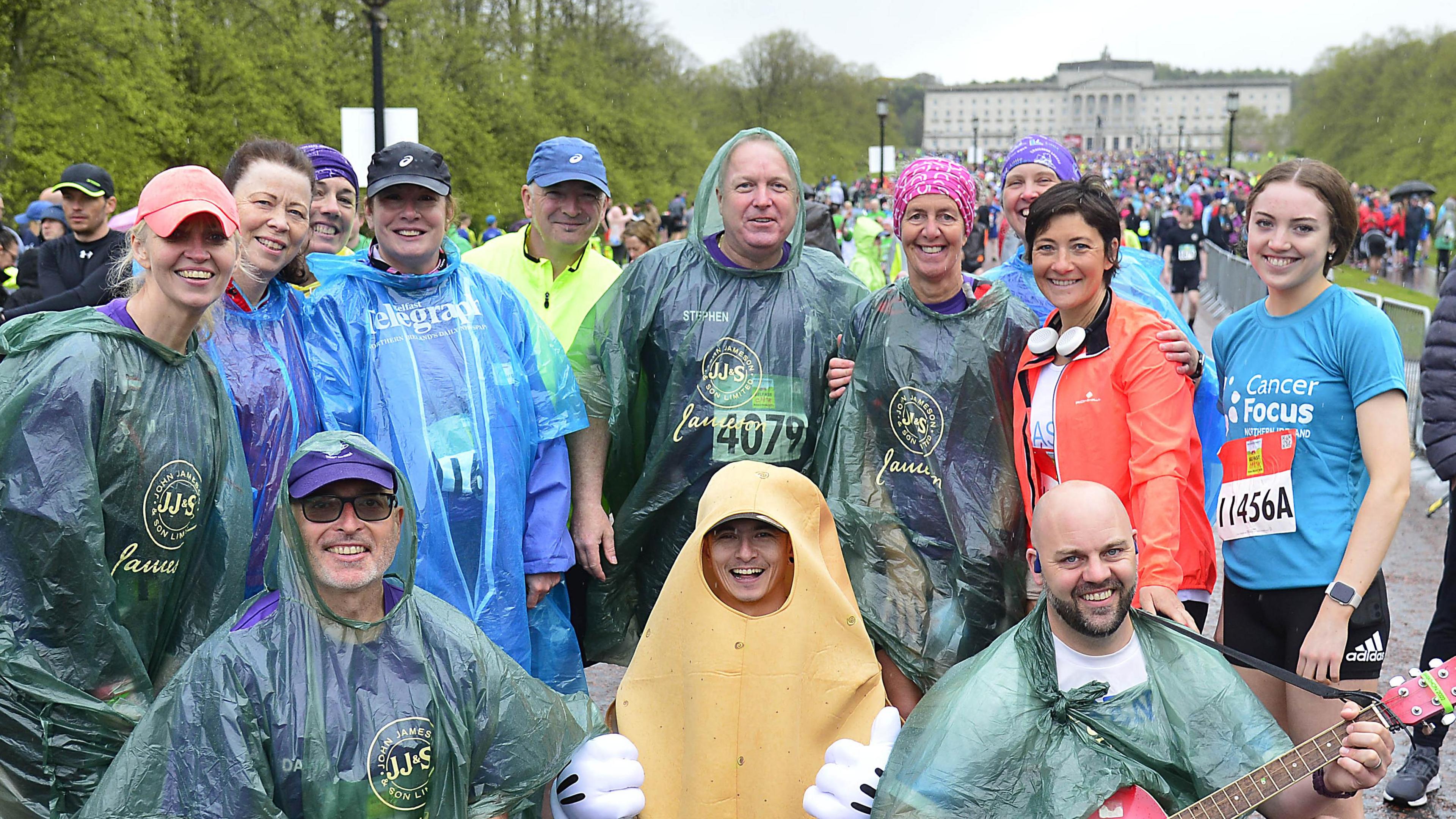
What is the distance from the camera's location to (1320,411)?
10.9ft

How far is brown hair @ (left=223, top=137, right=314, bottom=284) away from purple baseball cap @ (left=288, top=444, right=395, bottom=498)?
1.09 meters

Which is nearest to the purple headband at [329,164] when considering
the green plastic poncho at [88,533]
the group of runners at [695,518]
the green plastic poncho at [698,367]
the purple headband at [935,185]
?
the group of runners at [695,518]

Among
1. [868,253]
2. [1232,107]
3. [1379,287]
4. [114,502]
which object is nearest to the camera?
[114,502]

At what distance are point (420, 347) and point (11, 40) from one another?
42.5ft

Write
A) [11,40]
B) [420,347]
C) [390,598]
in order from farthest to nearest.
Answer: [11,40] → [420,347] → [390,598]

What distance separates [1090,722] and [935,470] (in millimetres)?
1106

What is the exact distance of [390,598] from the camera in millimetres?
2809

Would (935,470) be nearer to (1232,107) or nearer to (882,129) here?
(882,129)

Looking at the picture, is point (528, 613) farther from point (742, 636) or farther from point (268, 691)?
point (268, 691)

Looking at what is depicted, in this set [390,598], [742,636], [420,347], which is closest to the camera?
[390,598]

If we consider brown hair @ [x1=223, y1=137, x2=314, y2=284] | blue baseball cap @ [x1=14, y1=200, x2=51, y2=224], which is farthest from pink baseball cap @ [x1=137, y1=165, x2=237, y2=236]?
blue baseball cap @ [x1=14, y1=200, x2=51, y2=224]

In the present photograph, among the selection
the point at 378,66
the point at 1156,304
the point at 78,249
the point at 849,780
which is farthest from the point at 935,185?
the point at 378,66

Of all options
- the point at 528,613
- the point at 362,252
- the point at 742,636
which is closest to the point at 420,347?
the point at 362,252

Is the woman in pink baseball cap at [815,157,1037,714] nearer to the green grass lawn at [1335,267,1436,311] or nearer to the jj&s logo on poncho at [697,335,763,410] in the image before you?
the jj&s logo on poncho at [697,335,763,410]
